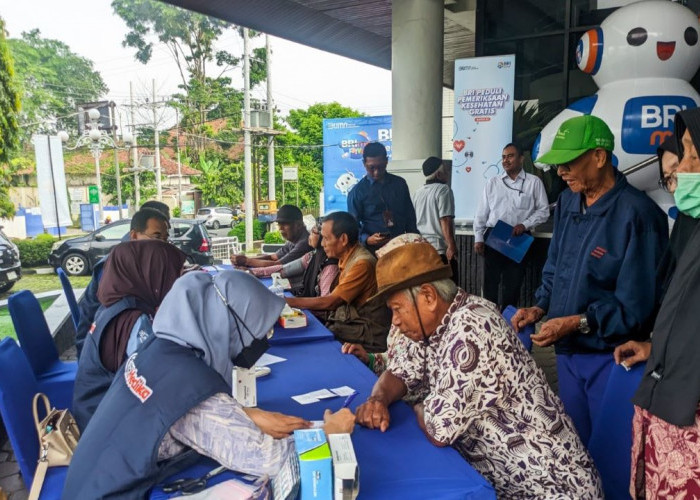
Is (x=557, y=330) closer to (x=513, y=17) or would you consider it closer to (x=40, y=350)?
(x=40, y=350)

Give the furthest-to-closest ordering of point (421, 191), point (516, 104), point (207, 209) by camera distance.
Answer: point (207, 209) → point (516, 104) → point (421, 191)

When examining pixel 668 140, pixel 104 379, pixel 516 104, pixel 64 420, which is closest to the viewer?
pixel 668 140

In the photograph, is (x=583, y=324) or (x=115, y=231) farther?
(x=115, y=231)

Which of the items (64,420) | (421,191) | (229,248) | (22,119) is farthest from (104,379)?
(229,248)

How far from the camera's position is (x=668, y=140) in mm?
1604

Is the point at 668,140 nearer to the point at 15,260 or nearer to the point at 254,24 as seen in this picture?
the point at 15,260

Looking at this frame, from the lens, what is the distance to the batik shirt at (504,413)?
4.42ft

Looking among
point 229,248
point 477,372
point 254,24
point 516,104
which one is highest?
point 254,24

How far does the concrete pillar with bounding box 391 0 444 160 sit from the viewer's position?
5.73 metres

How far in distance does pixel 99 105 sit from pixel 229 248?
258 cm

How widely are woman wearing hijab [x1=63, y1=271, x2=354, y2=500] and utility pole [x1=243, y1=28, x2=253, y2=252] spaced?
18.6ft

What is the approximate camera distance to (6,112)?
3.47 meters

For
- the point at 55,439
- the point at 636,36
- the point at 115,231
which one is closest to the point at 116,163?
the point at 115,231

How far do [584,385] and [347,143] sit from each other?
10.7m
